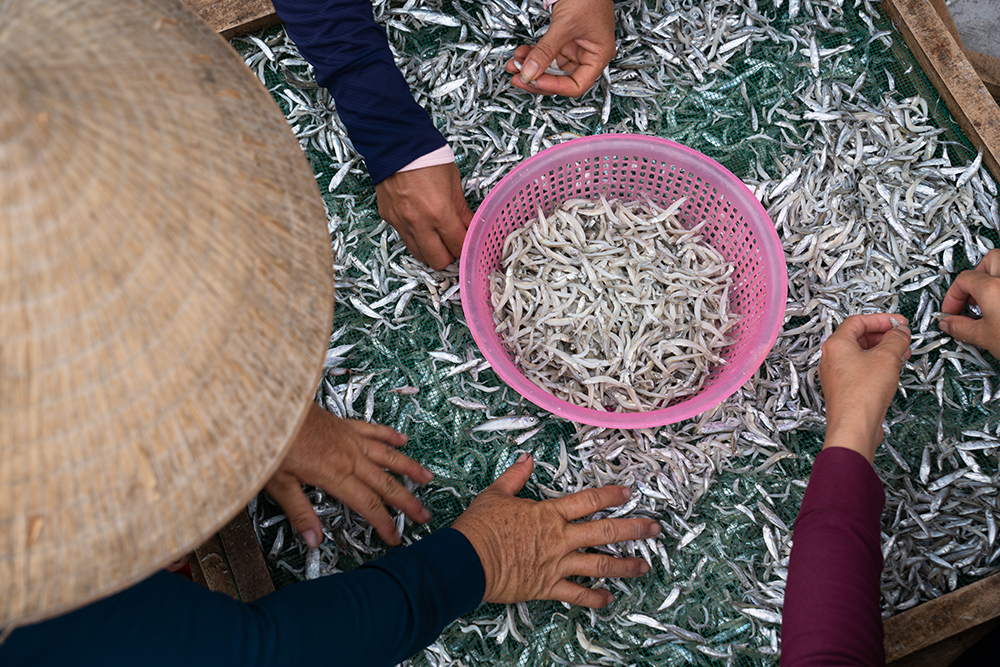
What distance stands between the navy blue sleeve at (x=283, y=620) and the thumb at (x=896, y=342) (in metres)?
0.96

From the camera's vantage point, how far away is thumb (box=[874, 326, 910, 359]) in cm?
131

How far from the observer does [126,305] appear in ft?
1.97

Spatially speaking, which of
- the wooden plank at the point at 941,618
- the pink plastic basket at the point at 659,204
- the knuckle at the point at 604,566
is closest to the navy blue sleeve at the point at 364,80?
the pink plastic basket at the point at 659,204

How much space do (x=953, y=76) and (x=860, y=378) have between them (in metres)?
0.87

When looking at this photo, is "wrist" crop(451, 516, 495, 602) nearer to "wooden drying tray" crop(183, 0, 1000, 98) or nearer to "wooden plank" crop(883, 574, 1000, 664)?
"wooden plank" crop(883, 574, 1000, 664)

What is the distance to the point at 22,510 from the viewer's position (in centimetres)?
58

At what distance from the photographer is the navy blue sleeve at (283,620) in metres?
0.83

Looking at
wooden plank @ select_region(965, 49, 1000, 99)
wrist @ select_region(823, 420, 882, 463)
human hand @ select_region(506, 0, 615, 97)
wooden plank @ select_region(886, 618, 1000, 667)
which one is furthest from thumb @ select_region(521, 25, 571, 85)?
wooden plank @ select_region(886, 618, 1000, 667)

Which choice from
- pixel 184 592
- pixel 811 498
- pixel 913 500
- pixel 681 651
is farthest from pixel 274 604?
pixel 913 500

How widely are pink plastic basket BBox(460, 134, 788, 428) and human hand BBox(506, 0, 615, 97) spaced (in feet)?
0.65

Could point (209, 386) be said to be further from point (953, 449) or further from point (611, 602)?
point (953, 449)

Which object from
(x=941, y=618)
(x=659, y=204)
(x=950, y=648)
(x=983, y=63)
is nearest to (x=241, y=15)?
(x=659, y=204)

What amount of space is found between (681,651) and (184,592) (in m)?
1.01

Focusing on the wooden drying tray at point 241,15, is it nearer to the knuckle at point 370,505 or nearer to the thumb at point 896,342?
the thumb at point 896,342
